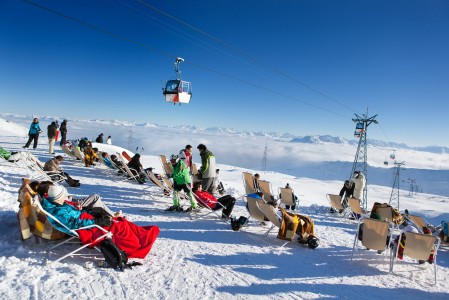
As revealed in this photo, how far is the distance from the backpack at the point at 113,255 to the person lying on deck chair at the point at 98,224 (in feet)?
0.57

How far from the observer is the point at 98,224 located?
4.04 metres

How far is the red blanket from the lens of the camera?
3953mm

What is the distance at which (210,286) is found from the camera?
3783 millimetres

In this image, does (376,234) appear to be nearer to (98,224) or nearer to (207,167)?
(207,167)

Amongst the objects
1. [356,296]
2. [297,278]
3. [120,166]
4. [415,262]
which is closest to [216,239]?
[297,278]

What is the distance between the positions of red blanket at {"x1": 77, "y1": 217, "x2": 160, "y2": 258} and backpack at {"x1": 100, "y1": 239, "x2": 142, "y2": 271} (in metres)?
0.16

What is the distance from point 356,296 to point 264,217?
2.56 meters

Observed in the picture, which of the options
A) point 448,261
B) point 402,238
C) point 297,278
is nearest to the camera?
point 297,278

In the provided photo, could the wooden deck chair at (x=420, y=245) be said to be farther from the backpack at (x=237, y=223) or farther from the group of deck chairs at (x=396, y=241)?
the backpack at (x=237, y=223)

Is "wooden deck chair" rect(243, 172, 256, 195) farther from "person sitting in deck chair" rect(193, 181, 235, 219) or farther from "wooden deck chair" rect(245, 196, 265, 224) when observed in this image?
"wooden deck chair" rect(245, 196, 265, 224)

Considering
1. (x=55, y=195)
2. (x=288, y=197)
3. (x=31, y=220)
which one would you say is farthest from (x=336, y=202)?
(x=31, y=220)

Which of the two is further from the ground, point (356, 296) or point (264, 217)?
point (264, 217)

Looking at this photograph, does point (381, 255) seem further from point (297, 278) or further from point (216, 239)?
point (216, 239)

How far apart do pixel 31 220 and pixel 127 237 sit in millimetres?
1310
